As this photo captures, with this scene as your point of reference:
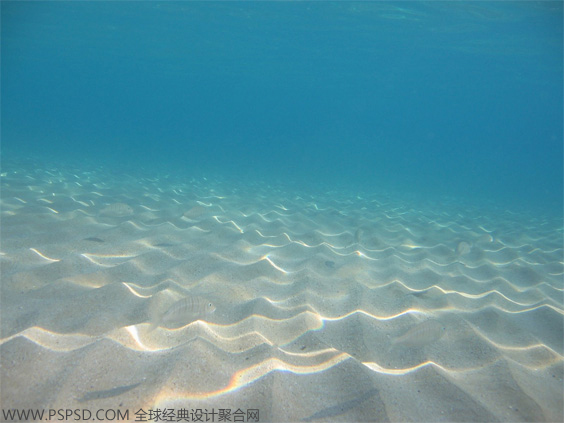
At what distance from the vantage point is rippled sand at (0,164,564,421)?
1.85m

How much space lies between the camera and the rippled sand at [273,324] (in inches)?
72.9

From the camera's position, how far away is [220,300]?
3162mm

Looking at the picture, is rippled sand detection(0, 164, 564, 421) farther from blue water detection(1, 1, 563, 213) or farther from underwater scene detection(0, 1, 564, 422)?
blue water detection(1, 1, 563, 213)

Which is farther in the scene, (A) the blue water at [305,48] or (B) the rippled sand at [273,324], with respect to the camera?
(A) the blue water at [305,48]

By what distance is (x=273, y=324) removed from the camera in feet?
9.07

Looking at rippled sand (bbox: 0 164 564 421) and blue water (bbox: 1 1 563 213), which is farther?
blue water (bbox: 1 1 563 213)

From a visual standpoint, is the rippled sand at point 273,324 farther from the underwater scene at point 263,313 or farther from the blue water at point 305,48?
the blue water at point 305,48

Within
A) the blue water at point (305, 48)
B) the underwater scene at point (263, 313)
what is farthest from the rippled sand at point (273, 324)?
the blue water at point (305, 48)

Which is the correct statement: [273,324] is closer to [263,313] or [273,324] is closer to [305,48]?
[263,313]

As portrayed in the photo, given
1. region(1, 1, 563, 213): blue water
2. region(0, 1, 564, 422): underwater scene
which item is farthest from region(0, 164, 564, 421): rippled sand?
region(1, 1, 563, 213): blue water

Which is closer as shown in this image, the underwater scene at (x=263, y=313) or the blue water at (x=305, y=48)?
the underwater scene at (x=263, y=313)

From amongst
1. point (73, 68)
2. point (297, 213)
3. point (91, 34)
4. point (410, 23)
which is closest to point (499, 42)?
point (410, 23)

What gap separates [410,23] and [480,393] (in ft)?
84.9

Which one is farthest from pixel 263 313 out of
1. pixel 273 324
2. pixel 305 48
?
pixel 305 48
